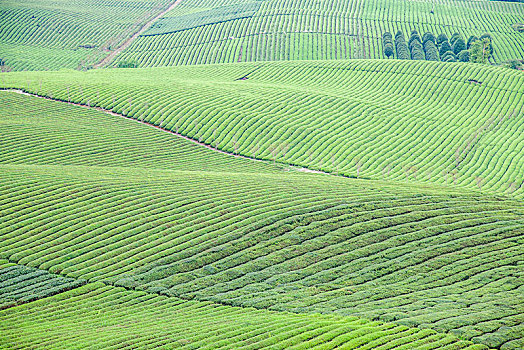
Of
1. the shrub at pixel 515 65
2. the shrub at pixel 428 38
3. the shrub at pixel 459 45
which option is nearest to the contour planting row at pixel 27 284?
the shrub at pixel 515 65

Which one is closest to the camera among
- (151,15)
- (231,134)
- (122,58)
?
(231,134)

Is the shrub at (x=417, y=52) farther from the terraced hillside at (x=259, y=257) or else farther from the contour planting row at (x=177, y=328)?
the contour planting row at (x=177, y=328)

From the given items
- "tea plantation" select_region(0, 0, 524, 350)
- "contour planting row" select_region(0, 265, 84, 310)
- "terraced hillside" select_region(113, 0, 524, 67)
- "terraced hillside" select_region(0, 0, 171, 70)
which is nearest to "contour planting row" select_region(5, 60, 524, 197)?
"tea plantation" select_region(0, 0, 524, 350)

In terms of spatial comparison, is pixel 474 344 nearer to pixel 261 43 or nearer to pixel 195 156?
pixel 195 156

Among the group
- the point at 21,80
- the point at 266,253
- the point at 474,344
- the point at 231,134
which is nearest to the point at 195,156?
the point at 231,134

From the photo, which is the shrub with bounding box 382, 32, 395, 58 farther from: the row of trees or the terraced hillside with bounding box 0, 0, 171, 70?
the terraced hillside with bounding box 0, 0, 171, 70

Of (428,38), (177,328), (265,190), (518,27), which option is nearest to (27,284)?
(177,328)

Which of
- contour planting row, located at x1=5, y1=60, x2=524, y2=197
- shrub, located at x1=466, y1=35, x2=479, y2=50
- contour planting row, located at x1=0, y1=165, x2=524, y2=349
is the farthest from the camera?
shrub, located at x1=466, y1=35, x2=479, y2=50
